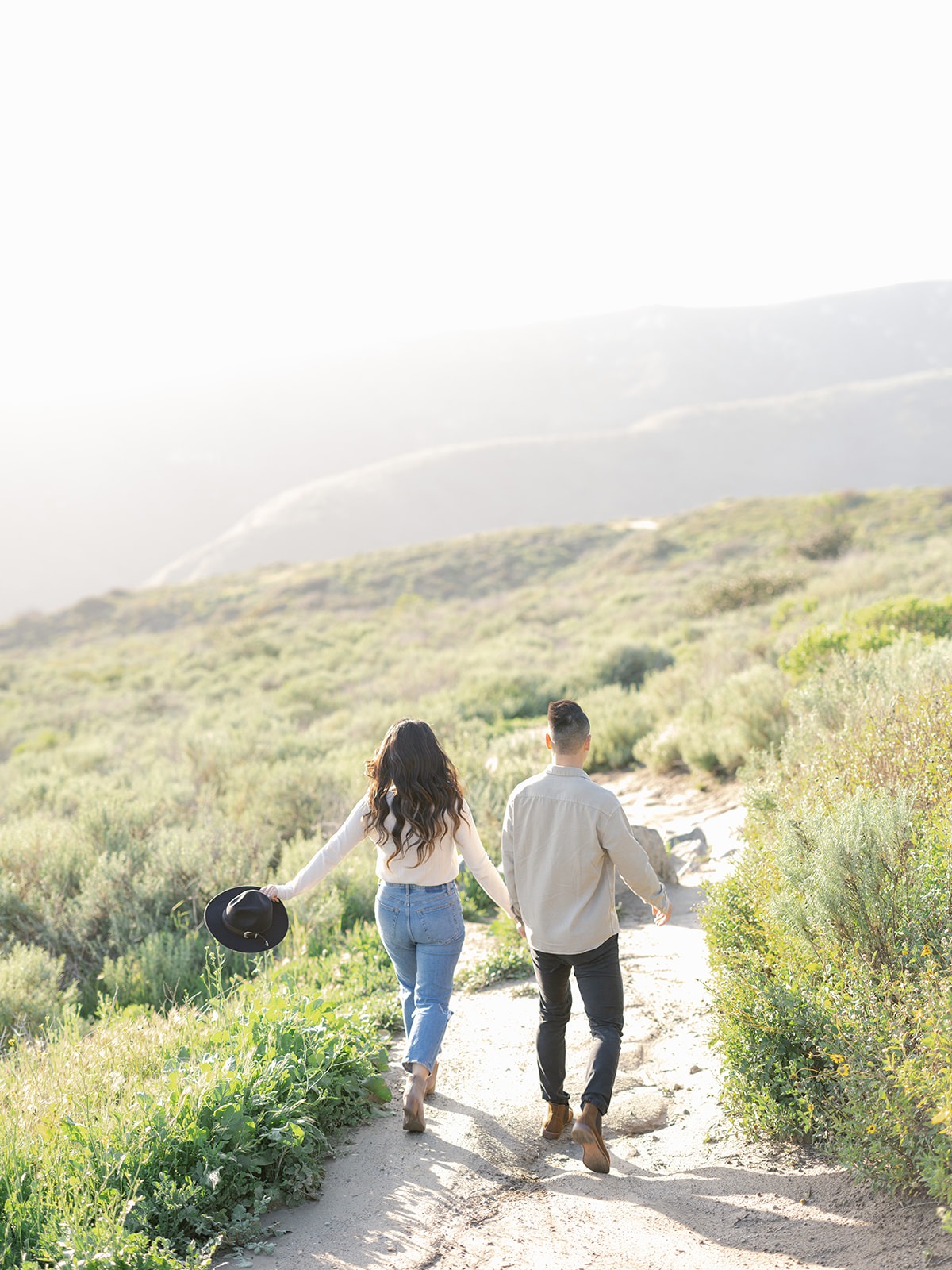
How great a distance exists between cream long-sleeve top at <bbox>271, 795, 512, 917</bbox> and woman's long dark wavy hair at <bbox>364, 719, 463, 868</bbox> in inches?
1.0

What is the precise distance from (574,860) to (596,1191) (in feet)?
3.66

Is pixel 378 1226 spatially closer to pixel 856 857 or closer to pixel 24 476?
pixel 856 857

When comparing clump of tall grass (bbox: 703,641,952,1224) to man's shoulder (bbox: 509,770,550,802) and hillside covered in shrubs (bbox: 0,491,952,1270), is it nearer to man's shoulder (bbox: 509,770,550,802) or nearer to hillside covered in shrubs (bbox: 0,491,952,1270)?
hillside covered in shrubs (bbox: 0,491,952,1270)

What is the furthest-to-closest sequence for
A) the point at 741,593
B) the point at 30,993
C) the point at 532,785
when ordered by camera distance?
the point at 741,593 < the point at 30,993 < the point at 532,785

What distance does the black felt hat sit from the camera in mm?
3652

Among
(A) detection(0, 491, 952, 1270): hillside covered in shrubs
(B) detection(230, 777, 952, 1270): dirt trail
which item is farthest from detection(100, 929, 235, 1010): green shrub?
(B) detection(230, 777, 952, 1270): dirt trail

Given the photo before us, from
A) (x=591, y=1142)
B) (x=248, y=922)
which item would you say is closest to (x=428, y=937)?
(x=248, y=922)

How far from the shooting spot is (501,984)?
5.14 metres

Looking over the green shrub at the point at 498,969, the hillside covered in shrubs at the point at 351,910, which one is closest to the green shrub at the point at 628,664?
the hillside covered in shrubs at the point at 351,910

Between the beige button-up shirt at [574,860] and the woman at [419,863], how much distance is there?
9.8 inches

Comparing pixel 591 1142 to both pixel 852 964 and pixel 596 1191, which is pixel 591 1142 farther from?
pixel 852 964

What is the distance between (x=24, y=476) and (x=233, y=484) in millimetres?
29553

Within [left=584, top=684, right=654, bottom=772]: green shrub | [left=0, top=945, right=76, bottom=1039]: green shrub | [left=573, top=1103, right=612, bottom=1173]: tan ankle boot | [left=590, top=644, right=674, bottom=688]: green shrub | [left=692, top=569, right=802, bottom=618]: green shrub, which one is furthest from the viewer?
[left=692, top=569, right=802, bottom=618]: green shrub

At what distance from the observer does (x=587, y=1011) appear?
345cm
